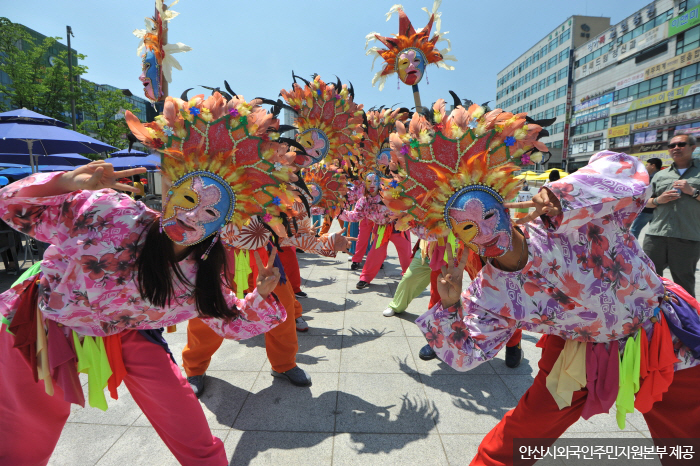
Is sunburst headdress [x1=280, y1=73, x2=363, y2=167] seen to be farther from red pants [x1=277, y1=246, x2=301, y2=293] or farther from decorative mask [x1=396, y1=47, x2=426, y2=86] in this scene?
red pants [x1=277, y1=246, x2=301, y2=293]

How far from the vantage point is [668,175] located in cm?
382

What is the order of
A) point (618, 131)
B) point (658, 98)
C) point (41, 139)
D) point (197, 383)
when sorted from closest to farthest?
1. point (197, 383)
2. point (41, 139)
3. point (658, 98)
4. point (618, 131)

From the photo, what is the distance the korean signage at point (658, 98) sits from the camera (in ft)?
74.5

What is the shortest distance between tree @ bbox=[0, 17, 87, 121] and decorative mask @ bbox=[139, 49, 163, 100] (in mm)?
12145

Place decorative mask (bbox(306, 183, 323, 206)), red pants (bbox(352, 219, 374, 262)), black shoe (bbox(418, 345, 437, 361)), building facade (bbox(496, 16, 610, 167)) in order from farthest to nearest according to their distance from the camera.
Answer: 1. building facade (bbox(496, 16, 610, 167))
2. red pants (bbox(352, 219, 374, 262))
3. decorative mask (bbox(306, 183, 323, 206))
4. black shoe (bbox(418, 345, 437, 361))

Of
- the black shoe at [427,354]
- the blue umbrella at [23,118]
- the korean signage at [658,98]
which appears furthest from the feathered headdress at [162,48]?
the korean signage at [658,98]

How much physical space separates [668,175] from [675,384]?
334 cm

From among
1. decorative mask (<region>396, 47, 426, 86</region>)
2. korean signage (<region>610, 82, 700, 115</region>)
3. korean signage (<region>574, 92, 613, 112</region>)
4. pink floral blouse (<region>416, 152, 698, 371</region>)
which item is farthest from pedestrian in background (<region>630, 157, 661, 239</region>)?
A: korean signage (<region>574, 92, 613, 112</region>)

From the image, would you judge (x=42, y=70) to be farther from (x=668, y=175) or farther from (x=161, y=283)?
(x=668, y=175)

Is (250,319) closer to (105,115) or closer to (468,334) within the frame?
(468,334)

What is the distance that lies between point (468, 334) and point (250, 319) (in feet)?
3.31

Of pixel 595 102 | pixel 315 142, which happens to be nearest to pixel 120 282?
pixel 315 142

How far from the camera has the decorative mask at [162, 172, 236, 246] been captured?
1380mm

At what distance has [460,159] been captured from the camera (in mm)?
1457
